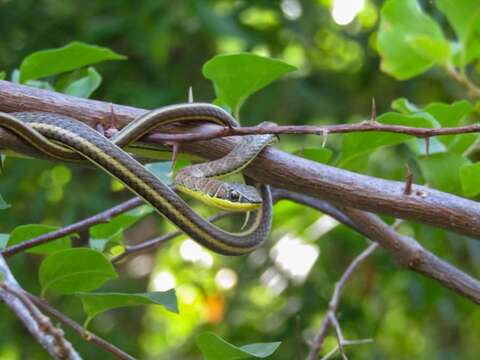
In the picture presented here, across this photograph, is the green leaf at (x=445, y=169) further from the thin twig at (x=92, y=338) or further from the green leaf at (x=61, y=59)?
the thin twig at (x=92, y=338)

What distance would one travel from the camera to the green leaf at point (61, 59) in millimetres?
1811

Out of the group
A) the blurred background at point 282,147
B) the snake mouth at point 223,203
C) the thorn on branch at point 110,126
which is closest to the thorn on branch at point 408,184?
the snake mouth at point 223,203

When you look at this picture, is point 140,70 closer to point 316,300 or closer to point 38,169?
point 38,169

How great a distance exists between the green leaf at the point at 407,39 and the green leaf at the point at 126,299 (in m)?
1.04

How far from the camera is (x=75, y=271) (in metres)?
1.46

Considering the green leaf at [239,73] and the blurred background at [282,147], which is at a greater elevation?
the green leaf at [239,73]

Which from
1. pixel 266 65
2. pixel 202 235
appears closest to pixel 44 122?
pixel 202 235

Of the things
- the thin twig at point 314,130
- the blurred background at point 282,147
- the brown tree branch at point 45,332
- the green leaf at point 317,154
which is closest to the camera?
the brown tree branch at point 45,332

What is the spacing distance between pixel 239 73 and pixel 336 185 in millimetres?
337

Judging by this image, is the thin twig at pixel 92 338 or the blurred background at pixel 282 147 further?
the blurred background at pixel 282 147

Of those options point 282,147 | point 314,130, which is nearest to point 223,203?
point 314,130

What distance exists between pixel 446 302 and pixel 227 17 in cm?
161

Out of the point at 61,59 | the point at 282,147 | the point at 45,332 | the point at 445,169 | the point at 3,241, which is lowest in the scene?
the point at 282,147

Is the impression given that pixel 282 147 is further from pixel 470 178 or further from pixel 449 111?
pixel 470 178
